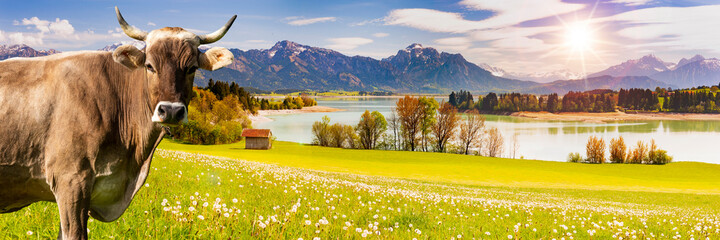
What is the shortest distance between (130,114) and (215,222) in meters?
1.70

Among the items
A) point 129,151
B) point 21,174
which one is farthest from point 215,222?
point 21,174

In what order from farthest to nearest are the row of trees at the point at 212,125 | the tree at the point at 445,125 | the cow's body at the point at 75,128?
the tree at the point at 445,125
the row of trees at the point at 212,125
the cow's body at the point at 75,128

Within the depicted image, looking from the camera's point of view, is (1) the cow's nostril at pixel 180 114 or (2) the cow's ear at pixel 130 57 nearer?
(1) the cow's nostril at pixel 180 114

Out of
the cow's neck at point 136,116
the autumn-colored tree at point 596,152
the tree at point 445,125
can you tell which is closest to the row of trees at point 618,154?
the autumn-colored tree at point 596,152

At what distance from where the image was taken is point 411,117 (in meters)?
92.4

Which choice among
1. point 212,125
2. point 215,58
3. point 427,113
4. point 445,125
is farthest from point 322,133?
point 215,58

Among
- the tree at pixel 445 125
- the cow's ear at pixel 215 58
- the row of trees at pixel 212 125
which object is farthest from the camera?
the tree at pixel 445 125

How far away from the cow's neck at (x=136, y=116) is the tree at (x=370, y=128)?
90.5 metres

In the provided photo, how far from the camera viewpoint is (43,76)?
4.24m

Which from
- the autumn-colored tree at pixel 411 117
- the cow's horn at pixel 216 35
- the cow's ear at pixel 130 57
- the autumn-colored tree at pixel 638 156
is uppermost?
the cow's horn at pixel 216 35

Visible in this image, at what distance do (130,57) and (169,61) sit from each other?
0.52 m

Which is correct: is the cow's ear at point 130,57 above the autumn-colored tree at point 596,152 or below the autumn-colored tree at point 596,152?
above

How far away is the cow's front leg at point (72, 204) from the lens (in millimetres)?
3900

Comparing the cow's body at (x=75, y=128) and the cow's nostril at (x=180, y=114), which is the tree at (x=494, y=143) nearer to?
the cow's body at (x=75, y=128)
